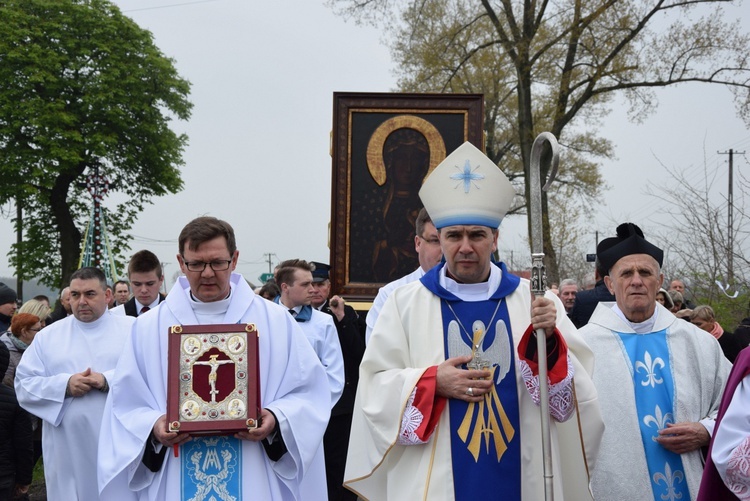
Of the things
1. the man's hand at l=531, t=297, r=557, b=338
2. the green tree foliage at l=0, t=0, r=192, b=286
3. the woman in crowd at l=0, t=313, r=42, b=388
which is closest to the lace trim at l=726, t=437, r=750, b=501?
the man's hand at l=531, t=297, r=557, b=338

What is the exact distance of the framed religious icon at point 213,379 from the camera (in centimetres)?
415

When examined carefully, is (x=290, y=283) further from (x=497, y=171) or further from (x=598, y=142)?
(x=598, y=142)

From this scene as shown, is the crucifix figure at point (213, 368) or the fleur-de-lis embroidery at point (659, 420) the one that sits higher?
the crucifix figure at point (213, 368)

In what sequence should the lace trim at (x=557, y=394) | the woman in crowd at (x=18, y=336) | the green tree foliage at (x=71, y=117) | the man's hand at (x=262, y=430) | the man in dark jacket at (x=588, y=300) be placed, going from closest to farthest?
1. the lace trim at (x=557, y=394)
2. the man's hand at (x=262, y=430)
3. the woman in crowd at (x=18, y=336)
4. the man in dark jacket at (x=588, y=300)
5. the green tree foliage at (x=71, y=117)

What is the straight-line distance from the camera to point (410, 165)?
37.3 feet

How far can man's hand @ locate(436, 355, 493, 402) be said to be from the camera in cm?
409

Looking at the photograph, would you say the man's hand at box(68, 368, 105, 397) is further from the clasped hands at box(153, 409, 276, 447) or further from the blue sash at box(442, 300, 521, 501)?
the blue sash at box(442, 300, 521, 501)

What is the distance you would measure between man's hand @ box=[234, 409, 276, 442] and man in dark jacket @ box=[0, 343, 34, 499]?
10.6 ft

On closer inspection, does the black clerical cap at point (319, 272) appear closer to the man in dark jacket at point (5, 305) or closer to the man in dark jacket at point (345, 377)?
the man in dark jacket at point (345, 377)

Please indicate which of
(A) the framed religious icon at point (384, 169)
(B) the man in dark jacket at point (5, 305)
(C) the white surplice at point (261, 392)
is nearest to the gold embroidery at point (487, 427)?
(C) the white surplice at point (261, 392)

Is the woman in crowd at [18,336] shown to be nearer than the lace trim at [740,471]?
No

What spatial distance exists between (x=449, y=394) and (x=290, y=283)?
3471mm

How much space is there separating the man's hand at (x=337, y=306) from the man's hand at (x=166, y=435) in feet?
13.4

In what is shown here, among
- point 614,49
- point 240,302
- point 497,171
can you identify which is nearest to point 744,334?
point 497,171
